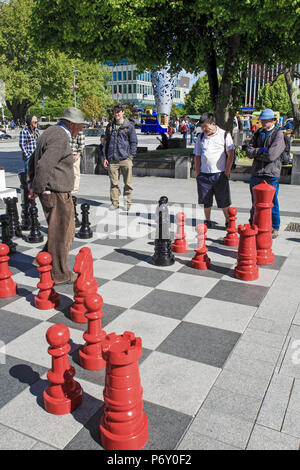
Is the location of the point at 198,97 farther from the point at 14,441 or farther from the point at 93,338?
the point at 14,441

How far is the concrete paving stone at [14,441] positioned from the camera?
2.52 metres

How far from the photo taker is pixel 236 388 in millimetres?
3068

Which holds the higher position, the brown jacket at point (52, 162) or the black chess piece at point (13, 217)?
the brown jacket at point (52, 162)

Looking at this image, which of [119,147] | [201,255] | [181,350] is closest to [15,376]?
[181,350]

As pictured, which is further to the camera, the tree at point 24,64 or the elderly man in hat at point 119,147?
the tree at point 24,64

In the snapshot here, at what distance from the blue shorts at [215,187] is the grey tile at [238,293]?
6.99 ft

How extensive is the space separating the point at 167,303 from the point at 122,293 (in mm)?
578

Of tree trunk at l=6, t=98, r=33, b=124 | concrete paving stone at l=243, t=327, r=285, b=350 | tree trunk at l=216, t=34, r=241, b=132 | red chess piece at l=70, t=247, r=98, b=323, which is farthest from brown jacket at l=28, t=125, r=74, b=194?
tree trunk at l=6, t=98, r=33, b=124

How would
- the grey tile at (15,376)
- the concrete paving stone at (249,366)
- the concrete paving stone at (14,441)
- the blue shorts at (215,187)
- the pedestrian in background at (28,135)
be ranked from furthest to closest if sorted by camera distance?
the pedestrian in background at (28,135)
the blue shorts at (215,187)
the concrete paving stone at (249,366)
the grey tile at (15,376)
the concrete paving stone at (14,441)

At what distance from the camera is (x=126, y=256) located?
6117mm

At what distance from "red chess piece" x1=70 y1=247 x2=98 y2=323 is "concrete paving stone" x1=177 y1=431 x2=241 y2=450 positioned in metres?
1.58

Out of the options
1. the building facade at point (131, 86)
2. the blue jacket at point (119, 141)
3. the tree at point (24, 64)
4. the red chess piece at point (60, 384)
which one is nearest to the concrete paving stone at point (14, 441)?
the red chess piece at point (60, 384)

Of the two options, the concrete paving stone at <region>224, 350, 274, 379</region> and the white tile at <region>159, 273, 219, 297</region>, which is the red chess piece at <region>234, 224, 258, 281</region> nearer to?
the white tile at <region>159, 273, 219, 297</region>

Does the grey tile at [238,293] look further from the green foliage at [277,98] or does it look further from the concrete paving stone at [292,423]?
the green foliage at [277,98]
